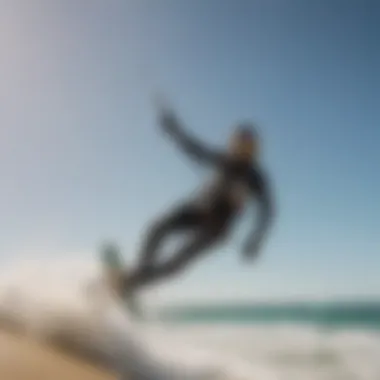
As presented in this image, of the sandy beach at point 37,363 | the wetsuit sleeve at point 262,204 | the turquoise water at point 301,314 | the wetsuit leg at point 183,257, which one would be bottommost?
the sandy beach at point 37,363

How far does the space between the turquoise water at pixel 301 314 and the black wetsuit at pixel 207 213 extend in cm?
139

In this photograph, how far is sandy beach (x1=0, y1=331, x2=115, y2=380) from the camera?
2854mm

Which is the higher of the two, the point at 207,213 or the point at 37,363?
the point at 207,213

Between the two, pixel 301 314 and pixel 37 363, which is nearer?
pixel 37 363

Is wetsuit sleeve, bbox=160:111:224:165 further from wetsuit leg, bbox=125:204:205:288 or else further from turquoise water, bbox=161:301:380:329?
turquoise water, bbox=161:301:380:329

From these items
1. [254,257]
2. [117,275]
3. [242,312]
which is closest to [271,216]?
[254,257]

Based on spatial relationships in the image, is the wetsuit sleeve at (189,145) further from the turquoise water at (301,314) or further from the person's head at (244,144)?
the turquoise water at (301,314)

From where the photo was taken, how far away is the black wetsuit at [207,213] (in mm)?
3748

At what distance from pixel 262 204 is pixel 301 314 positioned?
8.59ft

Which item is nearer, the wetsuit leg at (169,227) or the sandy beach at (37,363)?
the sandy beach at (37,363)

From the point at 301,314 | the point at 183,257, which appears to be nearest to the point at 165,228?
the point at 183,257

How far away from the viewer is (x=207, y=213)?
3.77 metres

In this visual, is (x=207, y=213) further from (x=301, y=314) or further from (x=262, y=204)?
(x=301, y=314)

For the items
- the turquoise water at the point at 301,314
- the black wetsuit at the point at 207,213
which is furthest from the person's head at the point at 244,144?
the turquoise water at the point at 301,314
